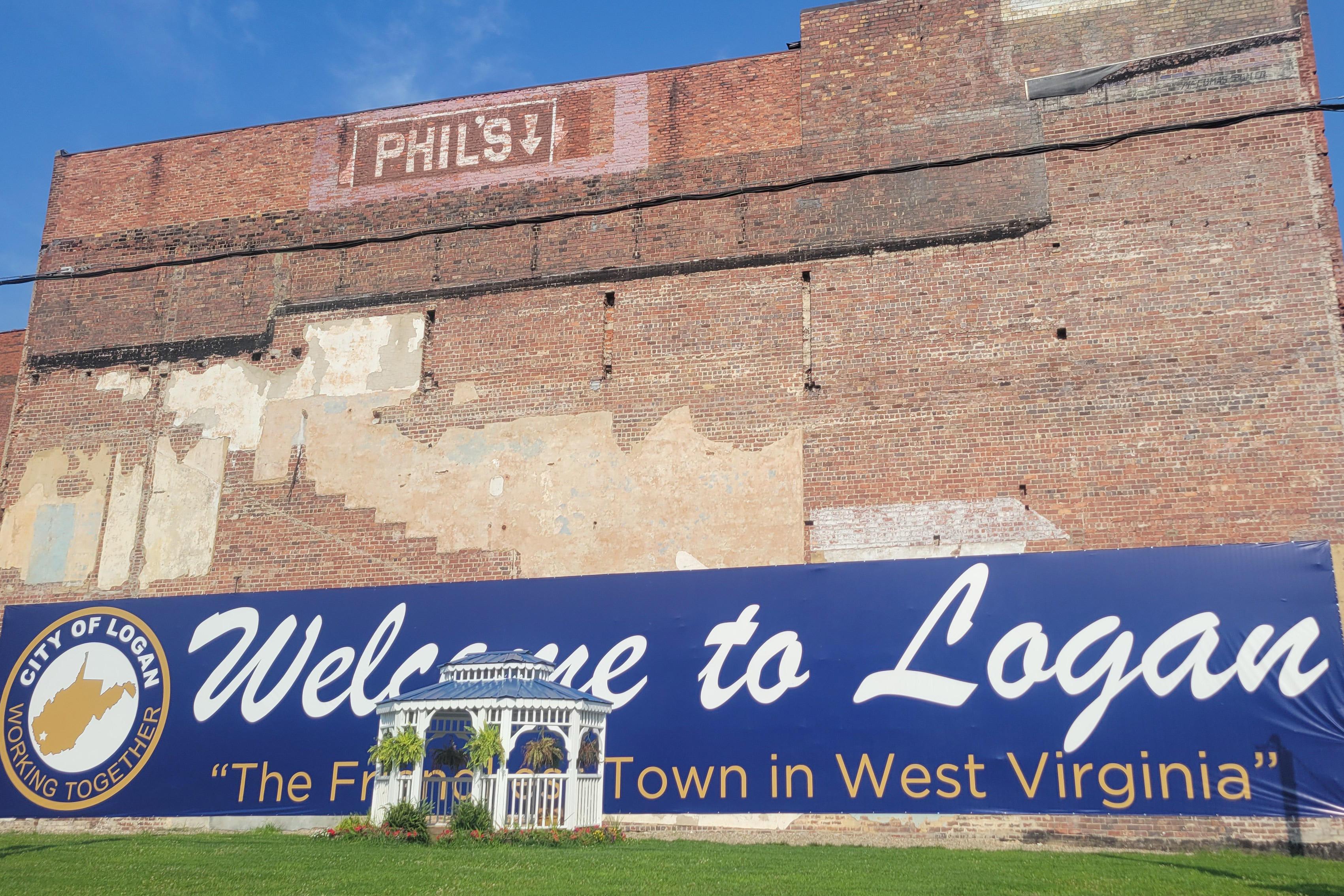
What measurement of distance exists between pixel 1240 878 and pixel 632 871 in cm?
575

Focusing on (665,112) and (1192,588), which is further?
(665,112)

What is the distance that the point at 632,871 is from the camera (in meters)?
11.2

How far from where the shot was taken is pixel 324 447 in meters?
18.0

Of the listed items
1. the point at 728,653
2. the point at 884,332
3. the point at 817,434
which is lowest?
the point at 728,653

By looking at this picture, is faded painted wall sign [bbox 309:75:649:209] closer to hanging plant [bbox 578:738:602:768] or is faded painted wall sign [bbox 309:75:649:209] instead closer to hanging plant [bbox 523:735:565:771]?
hanging plant [bbox 578:738:602:768]

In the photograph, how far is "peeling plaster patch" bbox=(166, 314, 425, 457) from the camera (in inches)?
713

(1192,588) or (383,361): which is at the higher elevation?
(383,361)

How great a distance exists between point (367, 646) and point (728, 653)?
17.0ft

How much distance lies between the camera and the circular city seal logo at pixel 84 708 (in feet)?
56.2

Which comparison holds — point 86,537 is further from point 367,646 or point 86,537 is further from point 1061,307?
point 1061,307

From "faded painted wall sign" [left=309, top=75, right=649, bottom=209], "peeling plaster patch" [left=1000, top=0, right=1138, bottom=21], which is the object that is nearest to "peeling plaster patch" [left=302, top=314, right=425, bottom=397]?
"faded painted wall sign" [left=309, top=75, right=649, bottom=209]

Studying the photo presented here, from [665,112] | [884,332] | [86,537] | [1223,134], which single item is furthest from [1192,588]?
[86,537]

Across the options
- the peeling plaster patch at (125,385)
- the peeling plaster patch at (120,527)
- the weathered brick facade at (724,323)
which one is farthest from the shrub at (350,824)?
the peeling plaster patch at (125,385)

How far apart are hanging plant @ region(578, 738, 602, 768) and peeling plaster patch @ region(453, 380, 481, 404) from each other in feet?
18.1
